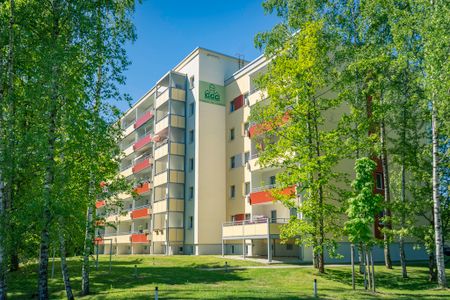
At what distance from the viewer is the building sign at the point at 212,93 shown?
157 ft

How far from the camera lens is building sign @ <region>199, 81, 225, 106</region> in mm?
47944

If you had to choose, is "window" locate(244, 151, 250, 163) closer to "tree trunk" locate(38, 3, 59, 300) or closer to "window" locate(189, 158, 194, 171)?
"window" locate(189, 158, 194, 171)

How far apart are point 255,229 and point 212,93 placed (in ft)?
61.0

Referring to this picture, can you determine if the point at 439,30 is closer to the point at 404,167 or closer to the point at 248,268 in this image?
the point at 404,167

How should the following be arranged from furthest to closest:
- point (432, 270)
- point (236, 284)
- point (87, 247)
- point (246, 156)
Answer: point (246, 156)
point (432, 270)
point (236, 284)
point (87, 247)

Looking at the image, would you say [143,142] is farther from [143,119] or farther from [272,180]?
[272,180]

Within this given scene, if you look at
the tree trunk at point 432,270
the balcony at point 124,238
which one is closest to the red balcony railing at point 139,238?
the balcony at point 124,238

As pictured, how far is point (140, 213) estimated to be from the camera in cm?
5634

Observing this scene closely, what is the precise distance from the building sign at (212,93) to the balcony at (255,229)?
48.6 feet

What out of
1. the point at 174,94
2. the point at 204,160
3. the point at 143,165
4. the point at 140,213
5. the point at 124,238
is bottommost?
the point at 124,238

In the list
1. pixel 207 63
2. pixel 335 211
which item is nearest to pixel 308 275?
pixel 335 211

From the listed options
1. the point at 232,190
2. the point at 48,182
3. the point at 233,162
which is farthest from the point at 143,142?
the point at 48,182

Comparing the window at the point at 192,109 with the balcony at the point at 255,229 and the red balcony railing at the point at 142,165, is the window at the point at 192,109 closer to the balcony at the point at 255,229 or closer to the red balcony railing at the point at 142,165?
the red balcony railing at the point at 142,165

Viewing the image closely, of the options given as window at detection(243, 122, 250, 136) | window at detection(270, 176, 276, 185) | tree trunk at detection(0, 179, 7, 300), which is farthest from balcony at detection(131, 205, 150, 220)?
tree trunk at detection(0, 179, 7, 300)
